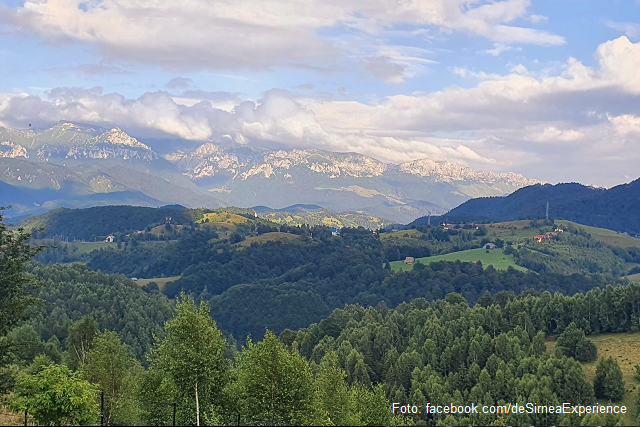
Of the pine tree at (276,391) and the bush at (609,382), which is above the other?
the pine tree at (276,391)

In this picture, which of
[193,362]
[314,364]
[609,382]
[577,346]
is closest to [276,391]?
[193,362]

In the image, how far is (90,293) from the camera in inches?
7279

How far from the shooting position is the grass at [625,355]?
77644 millimetres

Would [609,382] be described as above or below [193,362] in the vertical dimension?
below

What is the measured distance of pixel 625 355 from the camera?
9575cm

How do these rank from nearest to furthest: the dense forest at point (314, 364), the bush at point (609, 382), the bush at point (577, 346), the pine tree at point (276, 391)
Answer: the dense forest at point (314, 364)
the pine tree at point (276, 391)
the bush at point (609, 382)
the bush at point (577, 346)

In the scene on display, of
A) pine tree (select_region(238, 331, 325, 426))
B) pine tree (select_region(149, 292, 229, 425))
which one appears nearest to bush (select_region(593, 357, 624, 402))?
pine tree (select_region(238, 331, 325, 426))

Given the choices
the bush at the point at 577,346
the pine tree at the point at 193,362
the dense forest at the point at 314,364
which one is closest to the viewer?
the pine tree at the point at 193,362

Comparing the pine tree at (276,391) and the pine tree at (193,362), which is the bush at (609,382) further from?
the pine tree at (193,362)

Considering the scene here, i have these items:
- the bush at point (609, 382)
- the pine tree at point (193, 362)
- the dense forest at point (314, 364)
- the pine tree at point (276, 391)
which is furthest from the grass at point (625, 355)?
the pine tree at point (193, 362)

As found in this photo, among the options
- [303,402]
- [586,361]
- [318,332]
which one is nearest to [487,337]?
[586,361]

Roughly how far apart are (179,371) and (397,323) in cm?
9186

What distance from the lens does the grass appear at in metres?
77.6

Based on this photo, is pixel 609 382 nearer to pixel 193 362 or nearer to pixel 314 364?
pixel 314 364
